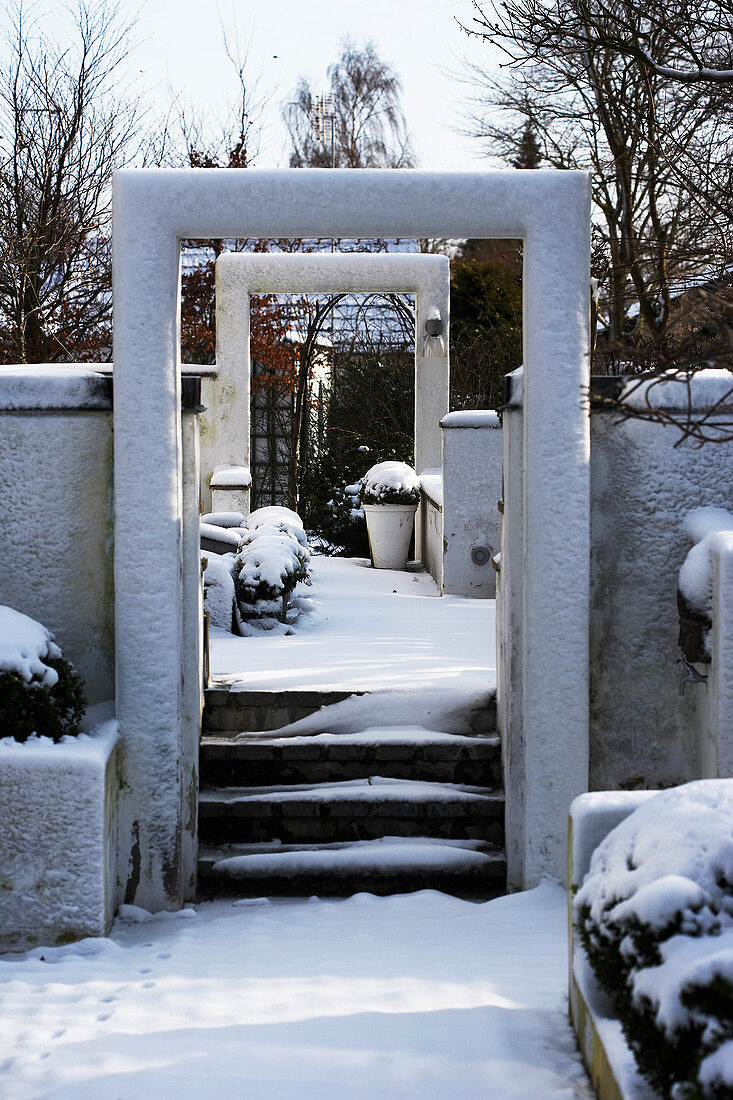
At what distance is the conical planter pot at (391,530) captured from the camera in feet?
34.6

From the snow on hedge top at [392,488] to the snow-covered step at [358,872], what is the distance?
20.9 feet

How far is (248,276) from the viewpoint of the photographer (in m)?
10.2

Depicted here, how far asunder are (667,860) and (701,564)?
2.04 metres

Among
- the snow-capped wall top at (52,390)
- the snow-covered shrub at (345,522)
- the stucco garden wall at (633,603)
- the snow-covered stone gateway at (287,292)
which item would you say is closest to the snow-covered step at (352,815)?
the stucco garden wall at (633,603)

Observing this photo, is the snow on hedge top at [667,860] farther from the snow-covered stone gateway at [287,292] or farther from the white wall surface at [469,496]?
the snow-covered stone gateway at [287,292]

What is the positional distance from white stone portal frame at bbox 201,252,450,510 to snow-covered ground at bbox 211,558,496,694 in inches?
86.4

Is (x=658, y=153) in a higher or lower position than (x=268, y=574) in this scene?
higher

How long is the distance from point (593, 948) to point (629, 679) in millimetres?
2316

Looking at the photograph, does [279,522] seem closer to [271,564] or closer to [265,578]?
[271,564]

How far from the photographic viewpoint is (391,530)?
10594 mm

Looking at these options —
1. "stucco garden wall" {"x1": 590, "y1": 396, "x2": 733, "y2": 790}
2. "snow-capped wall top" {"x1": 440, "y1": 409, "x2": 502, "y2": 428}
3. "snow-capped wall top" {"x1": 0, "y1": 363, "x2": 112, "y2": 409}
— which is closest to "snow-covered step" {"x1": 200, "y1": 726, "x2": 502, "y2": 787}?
"stucco garden wall" {"x1": 590, "y1": 396, "x2": 733, "y2": 790}

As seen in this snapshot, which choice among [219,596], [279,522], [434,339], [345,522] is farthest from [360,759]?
[345,522]

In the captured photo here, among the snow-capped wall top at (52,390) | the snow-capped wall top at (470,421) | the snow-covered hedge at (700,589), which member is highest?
the snow-capped wall top at (470,421)

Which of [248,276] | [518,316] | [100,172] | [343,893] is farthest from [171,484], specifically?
[518,316]
